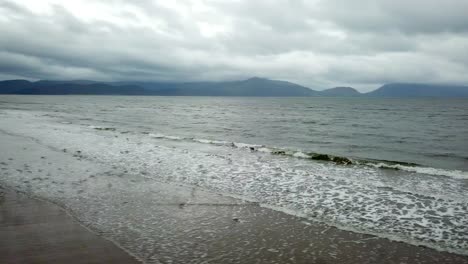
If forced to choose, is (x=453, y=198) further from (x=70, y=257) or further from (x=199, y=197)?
(x=70, y=257)

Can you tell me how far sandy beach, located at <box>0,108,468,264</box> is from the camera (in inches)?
258

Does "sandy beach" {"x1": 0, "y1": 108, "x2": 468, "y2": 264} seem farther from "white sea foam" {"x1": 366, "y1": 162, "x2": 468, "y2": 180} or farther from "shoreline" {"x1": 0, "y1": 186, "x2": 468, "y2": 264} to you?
"white sea foam" {"x1": 366, "y1": 162, "x2": 468, "y2": 180}

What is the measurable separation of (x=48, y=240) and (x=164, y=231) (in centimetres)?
236

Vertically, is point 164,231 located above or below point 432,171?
above

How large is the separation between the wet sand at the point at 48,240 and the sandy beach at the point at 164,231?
0.02 meters

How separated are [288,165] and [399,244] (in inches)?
385

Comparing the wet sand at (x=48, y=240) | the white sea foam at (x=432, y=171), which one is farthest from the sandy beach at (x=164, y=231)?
the white sea foam at (x=432, y=171)

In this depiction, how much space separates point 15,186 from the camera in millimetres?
11469

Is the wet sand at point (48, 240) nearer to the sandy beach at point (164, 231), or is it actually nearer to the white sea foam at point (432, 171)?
the sandy beach at point (164, 231)

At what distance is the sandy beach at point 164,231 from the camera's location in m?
6.55

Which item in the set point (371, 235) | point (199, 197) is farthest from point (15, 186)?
point (371, 235)

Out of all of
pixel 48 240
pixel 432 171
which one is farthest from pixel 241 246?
pixel 432 171

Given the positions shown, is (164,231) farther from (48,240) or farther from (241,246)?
(48,240)

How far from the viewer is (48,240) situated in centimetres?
699
